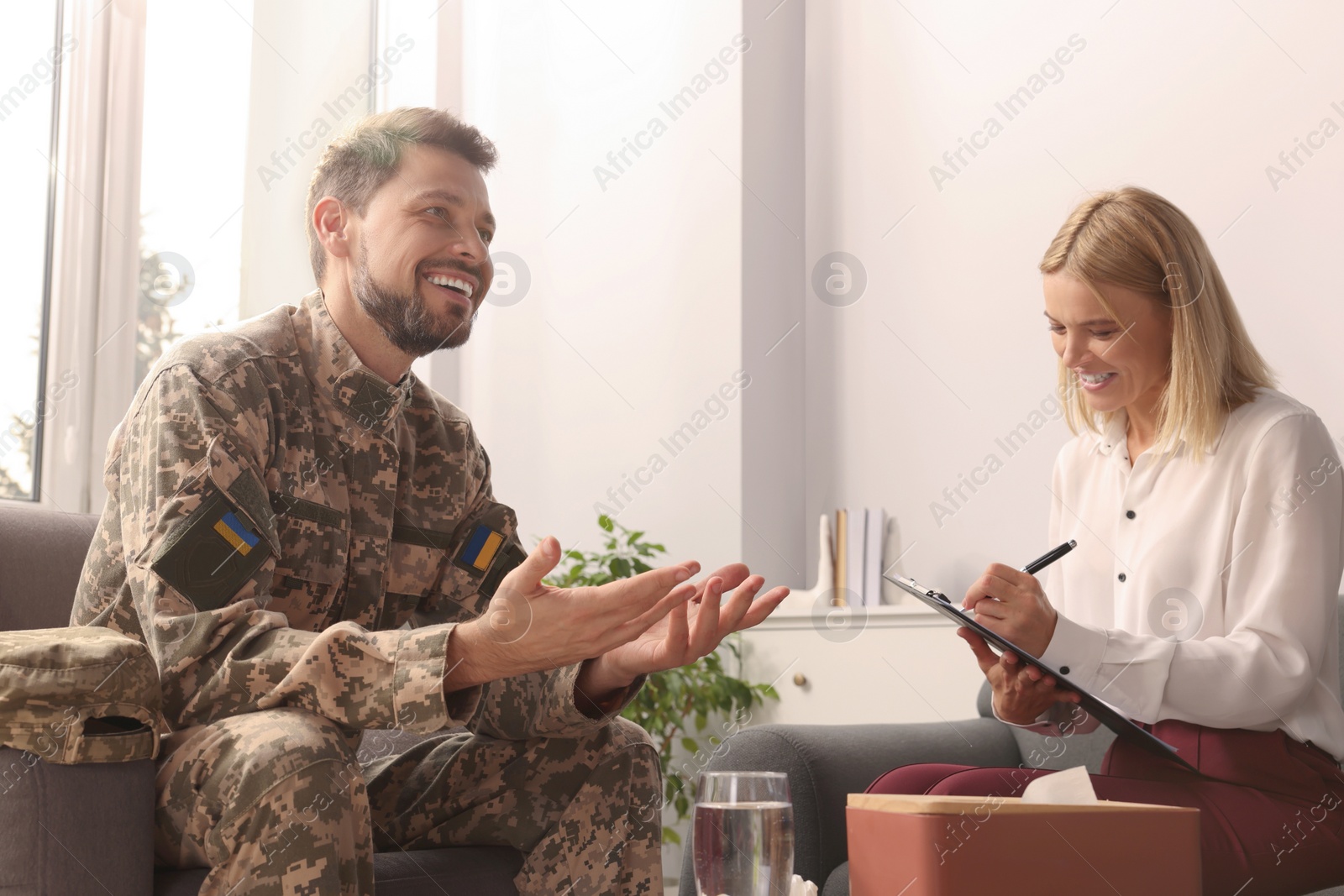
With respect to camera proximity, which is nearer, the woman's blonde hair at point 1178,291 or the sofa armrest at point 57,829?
the sofa armrest at point 57,829

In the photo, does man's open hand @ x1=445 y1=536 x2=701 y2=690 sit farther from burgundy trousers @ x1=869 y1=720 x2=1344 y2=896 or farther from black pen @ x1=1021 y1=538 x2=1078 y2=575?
black pen @ x1=1021 y1=538 x2=1078 y2=575

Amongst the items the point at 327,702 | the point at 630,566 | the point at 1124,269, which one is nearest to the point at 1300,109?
the point at 1124,269

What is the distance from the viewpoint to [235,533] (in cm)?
130

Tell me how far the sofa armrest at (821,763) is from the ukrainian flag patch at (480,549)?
18.6 inches

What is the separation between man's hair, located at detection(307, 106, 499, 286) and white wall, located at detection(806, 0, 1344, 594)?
1721mm

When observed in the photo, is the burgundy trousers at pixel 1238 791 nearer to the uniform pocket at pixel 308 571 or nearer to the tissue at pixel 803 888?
the tissue at pixel 803 888

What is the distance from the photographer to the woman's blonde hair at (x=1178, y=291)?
5.49 ft

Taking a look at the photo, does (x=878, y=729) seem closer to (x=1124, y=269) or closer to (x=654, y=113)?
(x=1124, y=269)

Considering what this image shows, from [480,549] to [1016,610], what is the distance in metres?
0.77

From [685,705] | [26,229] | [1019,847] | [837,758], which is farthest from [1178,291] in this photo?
[26,229]

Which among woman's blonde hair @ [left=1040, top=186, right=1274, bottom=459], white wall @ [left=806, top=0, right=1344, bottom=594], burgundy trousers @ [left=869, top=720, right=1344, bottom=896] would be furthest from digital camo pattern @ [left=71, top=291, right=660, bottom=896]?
white wall @ [left=806, top=0, right=1344, bottom=594]

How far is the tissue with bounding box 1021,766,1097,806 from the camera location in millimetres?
1067

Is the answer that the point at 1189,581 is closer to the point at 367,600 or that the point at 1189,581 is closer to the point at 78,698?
the point at 367,600

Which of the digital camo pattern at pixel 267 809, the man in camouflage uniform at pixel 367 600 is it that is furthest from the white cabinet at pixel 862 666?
the digital camo pattern at pixel 267 809
